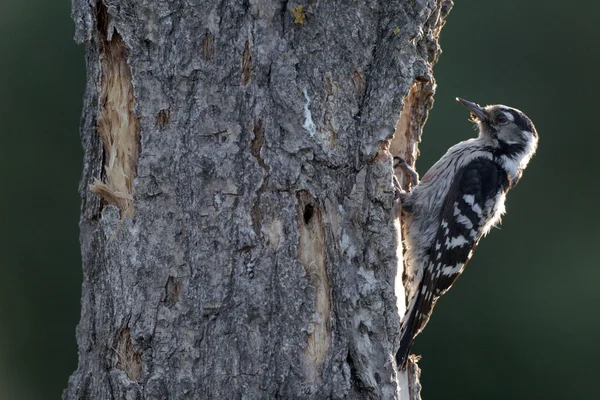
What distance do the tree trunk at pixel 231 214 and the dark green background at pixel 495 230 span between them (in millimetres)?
3435

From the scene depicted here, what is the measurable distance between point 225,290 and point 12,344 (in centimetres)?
455

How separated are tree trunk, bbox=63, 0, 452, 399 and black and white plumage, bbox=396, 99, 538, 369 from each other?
0.81 meters

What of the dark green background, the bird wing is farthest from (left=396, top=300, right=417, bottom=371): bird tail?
the dark green background

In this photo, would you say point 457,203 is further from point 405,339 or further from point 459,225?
point 405,339

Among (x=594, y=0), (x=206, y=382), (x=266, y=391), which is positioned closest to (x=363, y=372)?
(x=266, y=391)

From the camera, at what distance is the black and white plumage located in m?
3.77

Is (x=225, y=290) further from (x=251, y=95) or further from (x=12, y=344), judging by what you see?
(x=12, y=344)

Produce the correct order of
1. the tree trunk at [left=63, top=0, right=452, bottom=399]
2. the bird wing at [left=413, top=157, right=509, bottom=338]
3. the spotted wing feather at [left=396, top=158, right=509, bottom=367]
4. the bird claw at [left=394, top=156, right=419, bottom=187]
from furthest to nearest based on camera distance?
1. the bird wing at [left=413, top=157, right=509, bottom=338]
2. the spotted wing feather at [left=396, top=158, right=509, bottom=367]
3. the bird claw at [left=394, top=156, right=419, bottom=187]
4. the tree trunk at [left=63, top=0, right=452, bottom=399]

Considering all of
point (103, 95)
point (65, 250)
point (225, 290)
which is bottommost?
point (65, 250)

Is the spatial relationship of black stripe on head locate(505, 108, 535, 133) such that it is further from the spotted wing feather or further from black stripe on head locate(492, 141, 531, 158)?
the spotted wing feather

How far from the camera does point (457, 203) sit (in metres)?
4.19

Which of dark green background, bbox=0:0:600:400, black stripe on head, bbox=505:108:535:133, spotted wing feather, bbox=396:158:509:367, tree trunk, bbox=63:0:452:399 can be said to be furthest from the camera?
dark green background, bbox=0:0:600:400

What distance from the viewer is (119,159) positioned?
271 centimetres

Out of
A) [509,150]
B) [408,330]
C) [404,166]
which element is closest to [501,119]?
[509,150]
